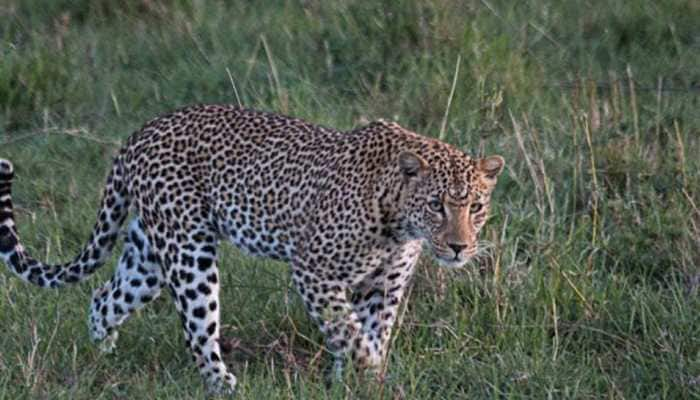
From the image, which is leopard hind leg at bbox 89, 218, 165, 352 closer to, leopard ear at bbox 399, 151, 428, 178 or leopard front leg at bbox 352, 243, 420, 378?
leopard front leg at bbox 352, 243, 420, 378

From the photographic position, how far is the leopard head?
258 inches

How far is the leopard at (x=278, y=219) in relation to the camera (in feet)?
21.9

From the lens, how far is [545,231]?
7789 mm

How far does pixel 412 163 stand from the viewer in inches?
261

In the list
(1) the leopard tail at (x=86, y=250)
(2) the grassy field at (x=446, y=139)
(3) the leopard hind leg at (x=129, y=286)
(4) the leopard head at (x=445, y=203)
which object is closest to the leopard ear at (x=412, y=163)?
(4) the leopard head at (x=445, y=203)

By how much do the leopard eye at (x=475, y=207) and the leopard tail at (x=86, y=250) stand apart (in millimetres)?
1671

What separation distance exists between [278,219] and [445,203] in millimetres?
848

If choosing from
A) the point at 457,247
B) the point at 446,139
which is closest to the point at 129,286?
the point at 457,247

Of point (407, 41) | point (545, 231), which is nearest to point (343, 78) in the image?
point (407, 41)

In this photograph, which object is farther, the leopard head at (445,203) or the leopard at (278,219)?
the leopard at (278,219)

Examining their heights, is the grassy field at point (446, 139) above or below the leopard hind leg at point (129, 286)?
below

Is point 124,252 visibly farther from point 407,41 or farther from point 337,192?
point 407,41

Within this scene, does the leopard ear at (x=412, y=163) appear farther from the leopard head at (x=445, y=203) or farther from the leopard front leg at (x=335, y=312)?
the leopard front leg at (x=335, y=312)

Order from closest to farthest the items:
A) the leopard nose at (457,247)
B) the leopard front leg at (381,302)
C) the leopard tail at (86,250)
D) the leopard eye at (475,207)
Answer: the leopard nose at (457,247) < the leopard eye at (475,207) < the leopard front leg at (381,302) < the leopard tail at (86,250)
